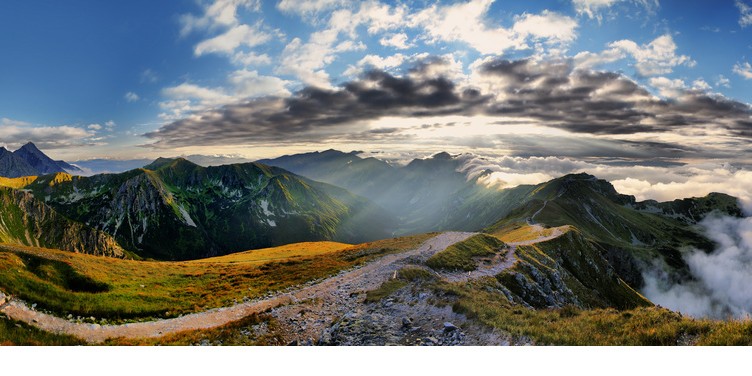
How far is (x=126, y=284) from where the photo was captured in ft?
117

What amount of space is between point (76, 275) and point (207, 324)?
1671 cm

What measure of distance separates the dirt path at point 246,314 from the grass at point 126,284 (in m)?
1.91

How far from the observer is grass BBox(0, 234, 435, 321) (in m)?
26.5

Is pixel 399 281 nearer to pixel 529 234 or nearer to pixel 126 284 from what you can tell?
pixel 126 284

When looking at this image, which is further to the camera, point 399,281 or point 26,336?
point 399,281

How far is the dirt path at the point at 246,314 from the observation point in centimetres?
2233

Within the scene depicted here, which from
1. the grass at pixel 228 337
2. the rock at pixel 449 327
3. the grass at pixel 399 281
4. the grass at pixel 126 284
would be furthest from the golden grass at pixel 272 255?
the rock at pixel 449 327

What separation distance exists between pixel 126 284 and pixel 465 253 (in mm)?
41914

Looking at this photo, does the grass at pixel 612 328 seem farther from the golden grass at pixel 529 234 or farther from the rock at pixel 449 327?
the golden grass at pixel 529 234

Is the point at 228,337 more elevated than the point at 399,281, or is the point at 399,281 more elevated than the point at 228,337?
the point at 228,337

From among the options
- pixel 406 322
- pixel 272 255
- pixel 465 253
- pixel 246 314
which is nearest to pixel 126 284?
pixel 246 314
